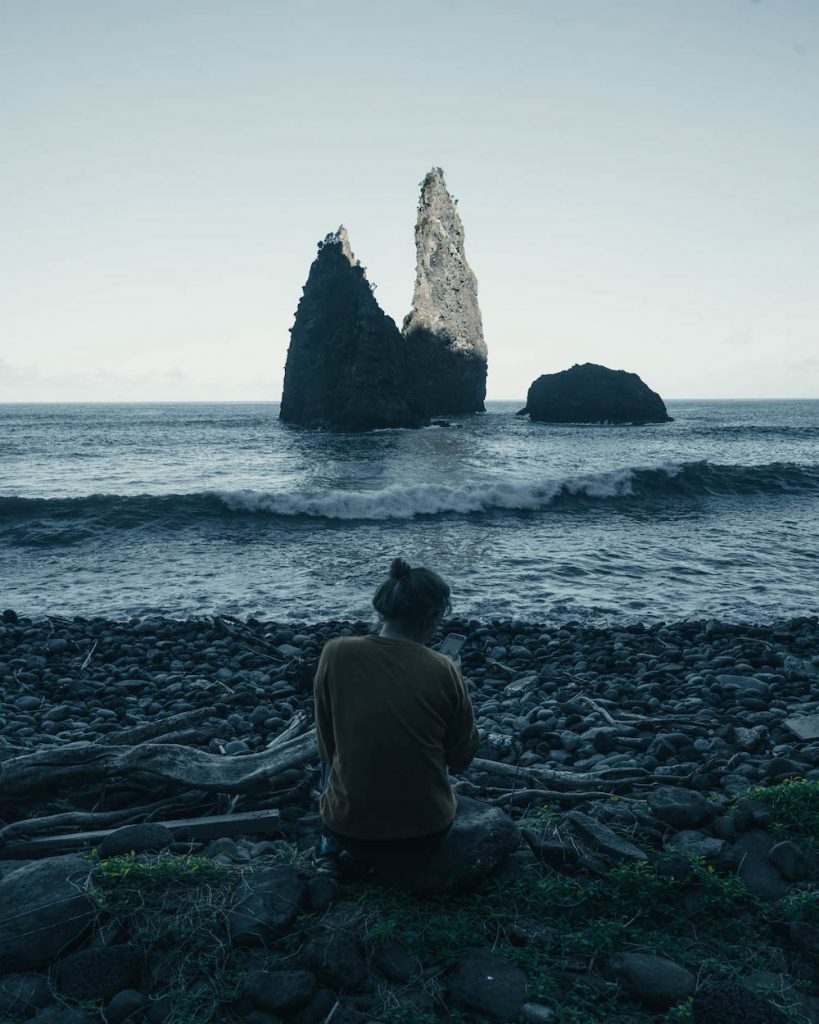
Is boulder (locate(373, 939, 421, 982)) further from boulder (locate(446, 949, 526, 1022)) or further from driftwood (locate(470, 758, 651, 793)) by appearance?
driftwood (locate(470, 758, 651, 793))

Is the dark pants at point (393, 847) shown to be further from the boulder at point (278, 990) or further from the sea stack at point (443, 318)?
the sea stack at point (443, 318)

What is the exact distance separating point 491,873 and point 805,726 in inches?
125

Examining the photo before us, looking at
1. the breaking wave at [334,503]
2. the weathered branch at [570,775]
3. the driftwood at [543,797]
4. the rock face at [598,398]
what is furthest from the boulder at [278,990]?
the rock face at [598,398]

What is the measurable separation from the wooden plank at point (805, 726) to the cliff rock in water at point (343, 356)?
148 feet

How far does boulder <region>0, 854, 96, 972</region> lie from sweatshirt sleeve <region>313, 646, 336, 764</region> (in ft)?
3.65

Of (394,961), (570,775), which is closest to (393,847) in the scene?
(394,961)

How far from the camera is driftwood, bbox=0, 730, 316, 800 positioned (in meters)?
3.86

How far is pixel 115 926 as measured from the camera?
276 centimetres

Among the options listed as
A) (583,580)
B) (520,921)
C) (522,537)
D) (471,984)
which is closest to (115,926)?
(471,984)

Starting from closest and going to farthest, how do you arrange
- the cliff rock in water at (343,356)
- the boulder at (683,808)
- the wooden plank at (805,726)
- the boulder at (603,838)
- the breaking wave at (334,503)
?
the boulder at (603,838) → the boulder at (683,808) → the wooden plank at (805,726) → the breaking wave at (334,503) → the cliff rock in water at (343,356)

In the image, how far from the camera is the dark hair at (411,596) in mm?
2941

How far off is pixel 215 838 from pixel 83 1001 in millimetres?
1168

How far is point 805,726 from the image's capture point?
5020 millimetres

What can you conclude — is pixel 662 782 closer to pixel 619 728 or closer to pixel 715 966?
pixel 619 728
